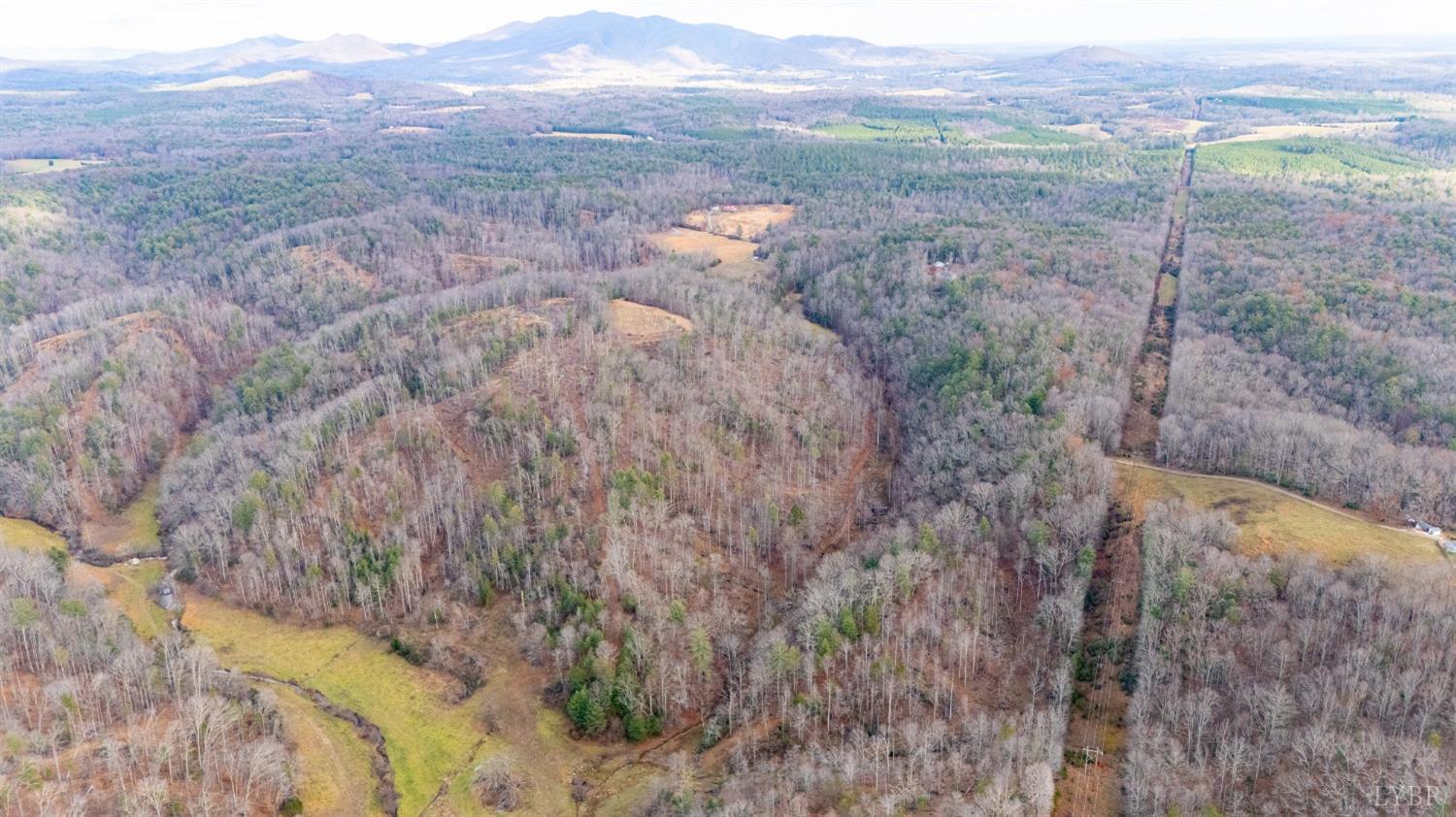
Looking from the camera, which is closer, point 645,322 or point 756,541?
point 756,541

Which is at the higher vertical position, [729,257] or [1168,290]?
[729,257]

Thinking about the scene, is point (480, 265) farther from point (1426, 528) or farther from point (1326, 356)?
point (1426, 528)

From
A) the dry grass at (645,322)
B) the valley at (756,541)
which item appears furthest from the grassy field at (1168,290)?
the dry grass at (645,322)

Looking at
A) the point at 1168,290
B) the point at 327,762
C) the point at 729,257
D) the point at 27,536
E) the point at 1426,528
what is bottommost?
the point at 327,762

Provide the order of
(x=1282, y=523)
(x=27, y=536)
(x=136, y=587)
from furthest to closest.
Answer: (x=27, y=536)
(x=136, y=587)
(x=1282, y=523)

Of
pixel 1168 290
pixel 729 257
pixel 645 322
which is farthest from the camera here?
pixel 729 257

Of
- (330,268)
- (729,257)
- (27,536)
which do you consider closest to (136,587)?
(27,536)

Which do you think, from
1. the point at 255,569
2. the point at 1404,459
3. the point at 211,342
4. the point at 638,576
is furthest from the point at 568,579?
the point at 211,342
